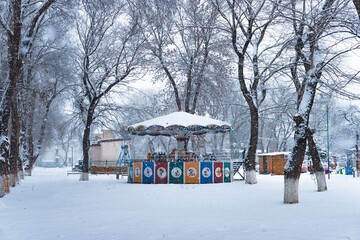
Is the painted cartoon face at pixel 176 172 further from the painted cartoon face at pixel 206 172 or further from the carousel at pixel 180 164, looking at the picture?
the painted cartoon face at pixel 206 172

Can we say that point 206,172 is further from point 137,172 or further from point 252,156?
point 137,172

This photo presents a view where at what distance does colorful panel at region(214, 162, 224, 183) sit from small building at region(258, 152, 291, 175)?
544 inches

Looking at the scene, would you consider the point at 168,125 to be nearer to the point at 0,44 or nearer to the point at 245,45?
the point at 245,45

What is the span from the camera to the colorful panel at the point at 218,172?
78.6ft

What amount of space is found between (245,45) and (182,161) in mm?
7174

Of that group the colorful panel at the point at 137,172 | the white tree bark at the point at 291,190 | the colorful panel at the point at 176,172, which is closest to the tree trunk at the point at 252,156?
the colorful panel at the point at 176,172

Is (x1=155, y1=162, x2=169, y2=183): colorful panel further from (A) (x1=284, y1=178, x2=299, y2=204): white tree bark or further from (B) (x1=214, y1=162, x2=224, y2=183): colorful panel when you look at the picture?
(A) (x1=284, y1=178, x2=299, y2=204): white tree bark

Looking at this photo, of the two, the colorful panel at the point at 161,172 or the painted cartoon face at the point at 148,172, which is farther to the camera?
the painted cartoon face at the point at 148,172

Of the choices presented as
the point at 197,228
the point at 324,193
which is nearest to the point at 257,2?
the point at 324,193

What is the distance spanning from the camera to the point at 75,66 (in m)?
27.6

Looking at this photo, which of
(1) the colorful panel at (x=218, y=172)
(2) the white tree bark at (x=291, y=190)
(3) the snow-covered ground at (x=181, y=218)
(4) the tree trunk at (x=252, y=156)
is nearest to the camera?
(3) the snow-covered ground at (x=181, y=218)

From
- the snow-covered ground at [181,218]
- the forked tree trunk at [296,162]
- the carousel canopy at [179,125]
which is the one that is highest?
the carousel canopy at [179,125]

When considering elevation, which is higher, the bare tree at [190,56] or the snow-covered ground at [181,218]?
the bare tree at [190,56]

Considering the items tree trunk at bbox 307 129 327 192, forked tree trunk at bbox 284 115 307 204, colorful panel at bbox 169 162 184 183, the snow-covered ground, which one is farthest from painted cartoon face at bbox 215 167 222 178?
forked tree trunk at bbox 284 115 307 204
